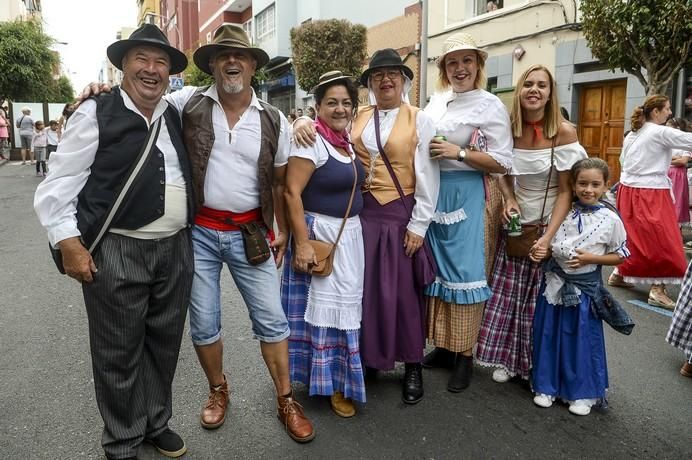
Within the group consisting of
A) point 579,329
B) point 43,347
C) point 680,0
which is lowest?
point 43,347

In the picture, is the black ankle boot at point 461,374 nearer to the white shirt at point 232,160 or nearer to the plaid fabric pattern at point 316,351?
the plaid fabric pattern at point 316,351

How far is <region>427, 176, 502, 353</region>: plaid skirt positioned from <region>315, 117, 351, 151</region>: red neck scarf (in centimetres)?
94

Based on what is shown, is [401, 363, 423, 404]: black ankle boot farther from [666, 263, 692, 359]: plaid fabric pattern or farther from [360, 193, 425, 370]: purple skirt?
[666, 263, 692, 359]: plaid fabric pattern

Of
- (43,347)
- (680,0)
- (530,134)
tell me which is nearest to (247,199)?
(530,134)

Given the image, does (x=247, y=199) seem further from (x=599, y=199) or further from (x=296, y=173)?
(x=599, y=199)

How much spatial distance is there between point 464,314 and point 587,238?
81 cm

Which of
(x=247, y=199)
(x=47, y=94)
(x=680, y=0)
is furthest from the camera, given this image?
(x=47, y=94)

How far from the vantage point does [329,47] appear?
20297 mm

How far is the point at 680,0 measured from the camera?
7383mm

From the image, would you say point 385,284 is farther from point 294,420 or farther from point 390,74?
point 390,74

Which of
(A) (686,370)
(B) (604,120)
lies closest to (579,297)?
(A) (686,370)

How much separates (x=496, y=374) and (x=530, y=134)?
1.50 metres

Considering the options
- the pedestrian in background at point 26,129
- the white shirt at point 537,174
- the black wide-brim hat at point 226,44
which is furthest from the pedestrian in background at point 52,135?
the white shirt at point 537,174

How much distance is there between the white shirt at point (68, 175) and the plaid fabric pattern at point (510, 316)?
7.87ft
